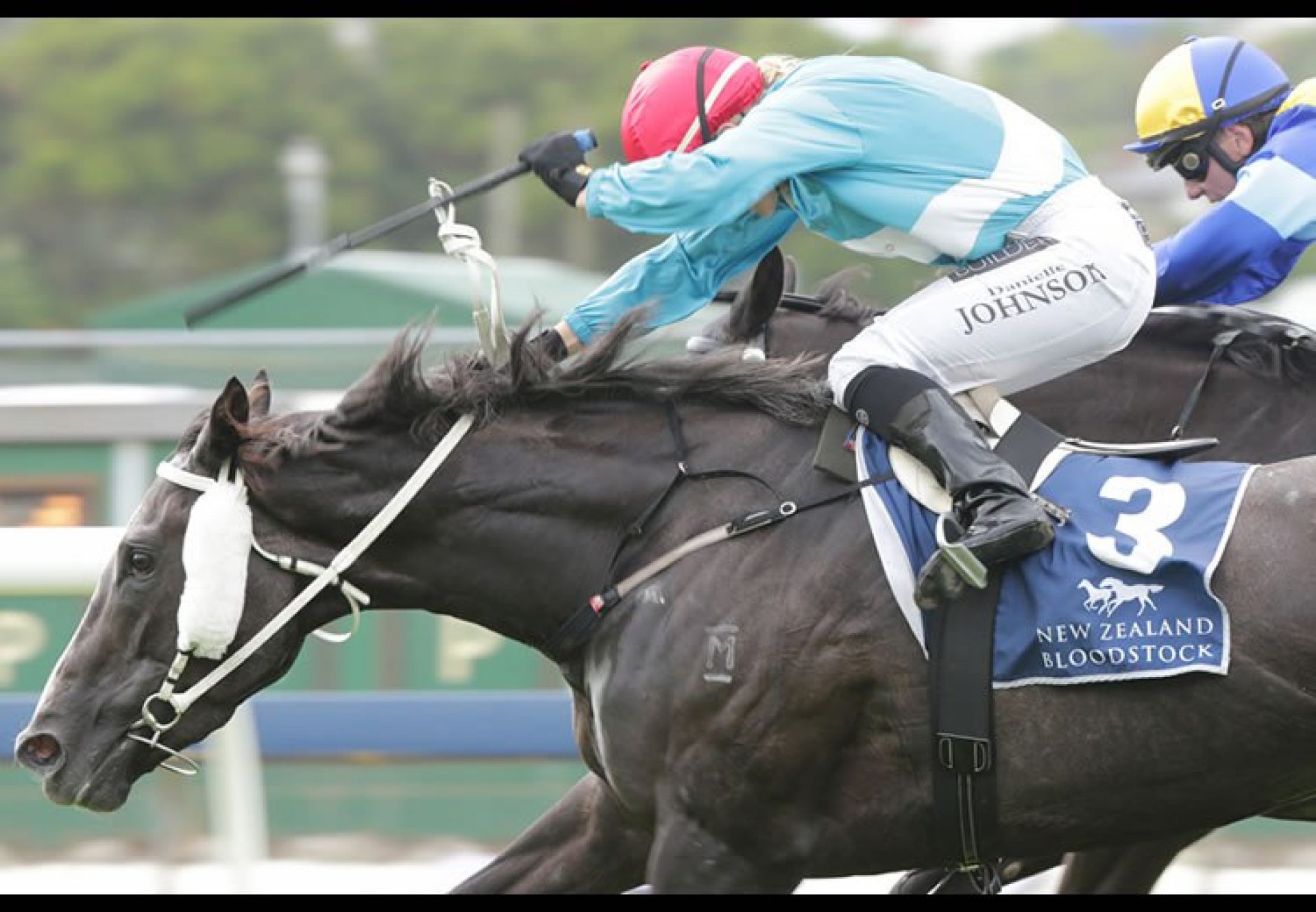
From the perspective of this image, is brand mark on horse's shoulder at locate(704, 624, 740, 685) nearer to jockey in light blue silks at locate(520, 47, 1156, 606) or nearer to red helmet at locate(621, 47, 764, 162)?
jockey in light blue silks at locate(520, 47, 1156, 606)

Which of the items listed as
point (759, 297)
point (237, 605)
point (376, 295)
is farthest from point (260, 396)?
point (376, 295)

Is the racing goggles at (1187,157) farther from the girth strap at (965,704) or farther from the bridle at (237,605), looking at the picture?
the bridle at (237,605)

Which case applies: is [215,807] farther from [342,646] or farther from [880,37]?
[880,37]

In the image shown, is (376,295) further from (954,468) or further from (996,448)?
(954,468)

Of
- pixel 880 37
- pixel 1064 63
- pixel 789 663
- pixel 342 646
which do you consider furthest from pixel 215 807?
pixel 1064 63

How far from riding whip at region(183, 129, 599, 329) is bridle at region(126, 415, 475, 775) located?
318mm

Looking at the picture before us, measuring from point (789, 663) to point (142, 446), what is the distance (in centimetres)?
311

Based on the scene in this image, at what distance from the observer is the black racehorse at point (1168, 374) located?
4.39 m

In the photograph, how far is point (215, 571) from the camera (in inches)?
155

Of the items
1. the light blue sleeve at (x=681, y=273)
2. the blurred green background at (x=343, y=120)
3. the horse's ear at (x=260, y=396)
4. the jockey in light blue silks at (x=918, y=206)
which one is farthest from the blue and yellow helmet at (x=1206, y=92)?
the blurred green background at (x=343, y=120)

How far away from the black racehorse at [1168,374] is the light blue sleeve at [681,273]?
0.06m

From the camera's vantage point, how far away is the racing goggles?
15.5 ft

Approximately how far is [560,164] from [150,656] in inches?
47.0

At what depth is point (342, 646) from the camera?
20.8 feet
